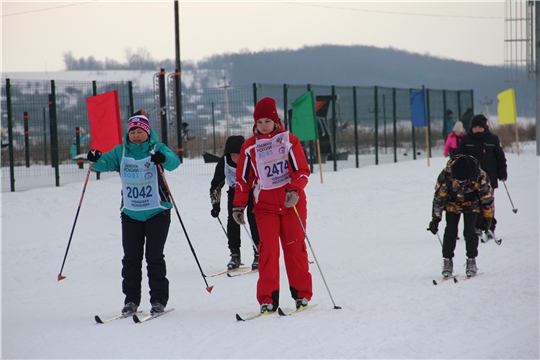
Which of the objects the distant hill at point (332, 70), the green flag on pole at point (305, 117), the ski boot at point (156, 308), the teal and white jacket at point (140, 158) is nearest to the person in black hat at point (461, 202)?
the teal and white jacket at point (140, 158)

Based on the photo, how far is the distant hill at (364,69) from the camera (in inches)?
4144

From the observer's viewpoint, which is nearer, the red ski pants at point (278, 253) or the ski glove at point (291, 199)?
the ski glove at point (291, 199)

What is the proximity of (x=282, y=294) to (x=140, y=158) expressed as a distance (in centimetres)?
199

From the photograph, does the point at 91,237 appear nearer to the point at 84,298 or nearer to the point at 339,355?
the point at 84,298

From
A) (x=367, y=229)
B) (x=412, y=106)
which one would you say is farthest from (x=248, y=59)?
(x=367, y=229)

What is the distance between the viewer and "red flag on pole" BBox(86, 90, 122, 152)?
41.7 feet

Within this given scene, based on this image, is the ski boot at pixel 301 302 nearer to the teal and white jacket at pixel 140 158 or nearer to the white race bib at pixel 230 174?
the teal and white jacket at pixel 140 158

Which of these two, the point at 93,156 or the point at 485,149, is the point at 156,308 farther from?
the point at 485,149

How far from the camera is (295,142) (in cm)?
601

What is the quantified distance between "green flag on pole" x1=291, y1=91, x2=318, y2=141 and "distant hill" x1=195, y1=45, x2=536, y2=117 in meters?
83.0

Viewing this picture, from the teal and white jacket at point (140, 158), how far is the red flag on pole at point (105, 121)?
6622 mm

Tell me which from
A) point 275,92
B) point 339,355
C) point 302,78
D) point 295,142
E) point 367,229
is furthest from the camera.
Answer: point 302,78

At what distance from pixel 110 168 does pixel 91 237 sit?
5.12 m

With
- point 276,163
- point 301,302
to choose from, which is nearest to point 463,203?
point 301,302
